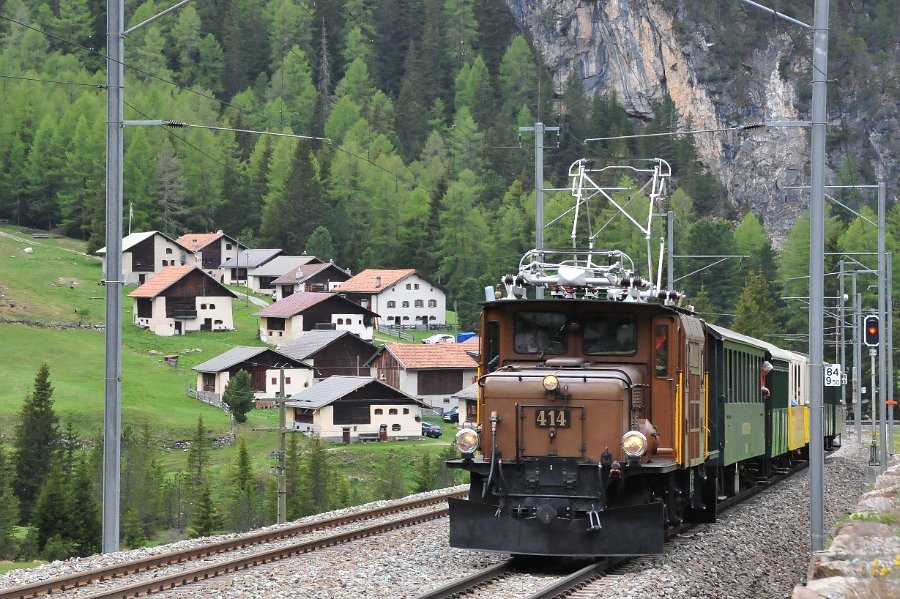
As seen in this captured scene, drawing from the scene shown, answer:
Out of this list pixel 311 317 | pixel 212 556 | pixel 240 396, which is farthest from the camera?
pixel 311 317

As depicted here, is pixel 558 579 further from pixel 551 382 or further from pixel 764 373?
pixel 764 373

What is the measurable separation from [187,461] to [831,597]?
62.7 m

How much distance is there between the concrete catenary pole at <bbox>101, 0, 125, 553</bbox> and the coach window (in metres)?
7.16

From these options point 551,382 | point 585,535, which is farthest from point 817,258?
point 585,535

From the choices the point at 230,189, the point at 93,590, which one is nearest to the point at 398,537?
the point at 93,590

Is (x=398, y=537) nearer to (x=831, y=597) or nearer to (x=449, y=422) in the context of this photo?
(x=831, y=597)

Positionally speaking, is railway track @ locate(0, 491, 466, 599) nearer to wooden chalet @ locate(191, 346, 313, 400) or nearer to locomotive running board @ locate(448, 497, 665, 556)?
locomotive running board @ locate(448, 497, 665, 556)

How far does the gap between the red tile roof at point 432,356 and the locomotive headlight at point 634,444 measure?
79596 millimetres

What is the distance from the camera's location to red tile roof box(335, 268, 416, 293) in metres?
124

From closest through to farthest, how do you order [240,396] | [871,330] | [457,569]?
[457,569] < [871,330] < [240,396]

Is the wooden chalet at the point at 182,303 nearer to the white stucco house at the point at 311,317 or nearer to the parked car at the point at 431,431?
the white stucco house at the point at 311,317

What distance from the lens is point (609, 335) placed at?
1703 centimetres

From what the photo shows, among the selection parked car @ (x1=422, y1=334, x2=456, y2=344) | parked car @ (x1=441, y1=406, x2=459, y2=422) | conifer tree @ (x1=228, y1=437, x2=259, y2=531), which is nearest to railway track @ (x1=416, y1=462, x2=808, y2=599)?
conifer tree @ (x1=228, y1=437, x2=259, y2=531)

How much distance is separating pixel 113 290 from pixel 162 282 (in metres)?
95.6
